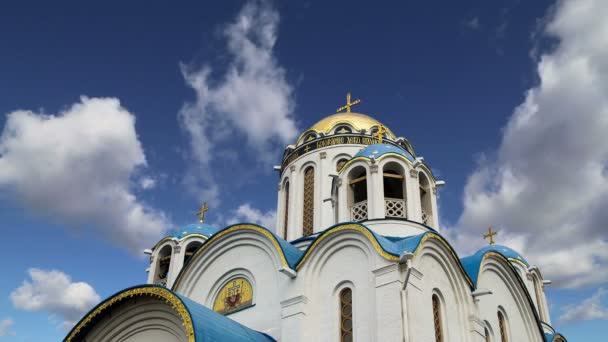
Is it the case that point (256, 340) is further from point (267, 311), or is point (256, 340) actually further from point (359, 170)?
point (359, 170)

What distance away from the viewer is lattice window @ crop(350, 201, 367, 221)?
12.1 metres

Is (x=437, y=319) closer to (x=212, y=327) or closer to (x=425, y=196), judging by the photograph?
(x=425, y=196)

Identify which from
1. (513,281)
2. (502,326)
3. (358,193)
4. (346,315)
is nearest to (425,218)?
(358,193)

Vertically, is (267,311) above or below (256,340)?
above

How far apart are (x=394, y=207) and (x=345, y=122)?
428cm

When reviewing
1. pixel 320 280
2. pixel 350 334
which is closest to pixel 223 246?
pixel 320 280

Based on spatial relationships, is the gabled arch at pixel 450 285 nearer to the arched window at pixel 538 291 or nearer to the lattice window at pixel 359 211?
the lattice window at pixel 359 211

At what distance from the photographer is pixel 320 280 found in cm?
1025

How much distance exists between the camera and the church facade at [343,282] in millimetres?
9141

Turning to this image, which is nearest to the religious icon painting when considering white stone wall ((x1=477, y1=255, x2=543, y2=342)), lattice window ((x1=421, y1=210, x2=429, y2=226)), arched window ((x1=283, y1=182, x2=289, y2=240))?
arched window ((x1=283, y1=182, x2=289, y2=240))

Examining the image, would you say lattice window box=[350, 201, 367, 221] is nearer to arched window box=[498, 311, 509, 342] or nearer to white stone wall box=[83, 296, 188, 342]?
arched window box=[498, 311, 509, 342]

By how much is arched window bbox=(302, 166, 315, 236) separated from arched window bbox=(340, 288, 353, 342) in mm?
4054

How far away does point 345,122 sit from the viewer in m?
15.6

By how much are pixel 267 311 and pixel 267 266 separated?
906mm
